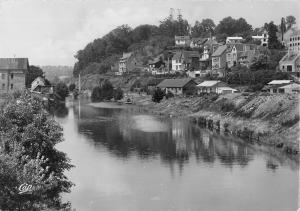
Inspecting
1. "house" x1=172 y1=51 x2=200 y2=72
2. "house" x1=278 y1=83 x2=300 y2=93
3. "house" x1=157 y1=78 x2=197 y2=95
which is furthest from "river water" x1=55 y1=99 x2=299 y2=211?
"house" x1=172 y1=51 x2=200 y2=72

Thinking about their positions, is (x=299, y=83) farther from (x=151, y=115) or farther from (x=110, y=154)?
(x=110, y=154)

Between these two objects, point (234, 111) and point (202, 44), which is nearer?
point (234, 111)

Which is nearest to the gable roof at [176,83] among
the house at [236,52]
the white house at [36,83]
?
the house at [236,52]

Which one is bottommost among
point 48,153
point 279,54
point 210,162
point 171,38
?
point 210,162

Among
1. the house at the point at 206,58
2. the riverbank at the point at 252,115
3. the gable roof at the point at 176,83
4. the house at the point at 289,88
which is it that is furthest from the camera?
the house at the point at 206,58

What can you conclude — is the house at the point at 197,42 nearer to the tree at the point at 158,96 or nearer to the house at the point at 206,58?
the house at the point at 206,58

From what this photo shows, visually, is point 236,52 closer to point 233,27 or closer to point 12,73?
point 233,27

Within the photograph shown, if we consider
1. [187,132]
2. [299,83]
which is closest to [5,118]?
[187,132]
